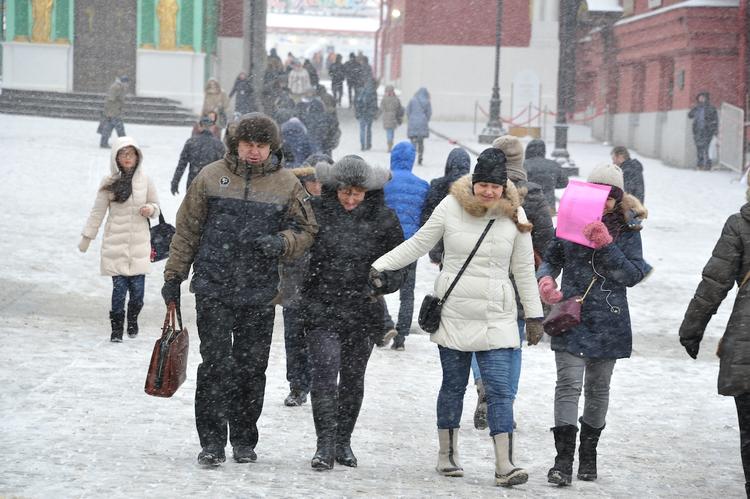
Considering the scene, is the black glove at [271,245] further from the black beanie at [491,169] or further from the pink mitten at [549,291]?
the pink mitten at [549,291]

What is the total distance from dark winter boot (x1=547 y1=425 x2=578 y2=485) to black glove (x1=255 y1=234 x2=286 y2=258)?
1.66 m

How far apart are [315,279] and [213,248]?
59 cm

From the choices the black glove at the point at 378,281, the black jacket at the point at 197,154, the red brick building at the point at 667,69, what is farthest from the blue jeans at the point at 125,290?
the red brick building at the point at 667,69

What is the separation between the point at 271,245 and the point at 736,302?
7.02 feet

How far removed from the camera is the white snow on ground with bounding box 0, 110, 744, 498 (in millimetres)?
6113

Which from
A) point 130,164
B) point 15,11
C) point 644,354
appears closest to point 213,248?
point 130,164

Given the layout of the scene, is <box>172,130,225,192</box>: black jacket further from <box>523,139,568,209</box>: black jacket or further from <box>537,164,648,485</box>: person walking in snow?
<box>537,164,648,485</box>: person walking in snow

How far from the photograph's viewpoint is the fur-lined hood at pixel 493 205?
20.8 ft

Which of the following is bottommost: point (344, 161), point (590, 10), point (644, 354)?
point (644, 354)

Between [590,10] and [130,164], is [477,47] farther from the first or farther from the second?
[130,164]

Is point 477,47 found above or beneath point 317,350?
above

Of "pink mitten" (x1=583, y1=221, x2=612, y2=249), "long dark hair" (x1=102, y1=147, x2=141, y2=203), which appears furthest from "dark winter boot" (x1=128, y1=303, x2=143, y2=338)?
"pink mitten" (x1=583, y1=221, x2=612, y2=249)

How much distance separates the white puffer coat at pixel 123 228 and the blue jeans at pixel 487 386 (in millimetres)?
4244

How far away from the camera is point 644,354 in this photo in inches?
424
